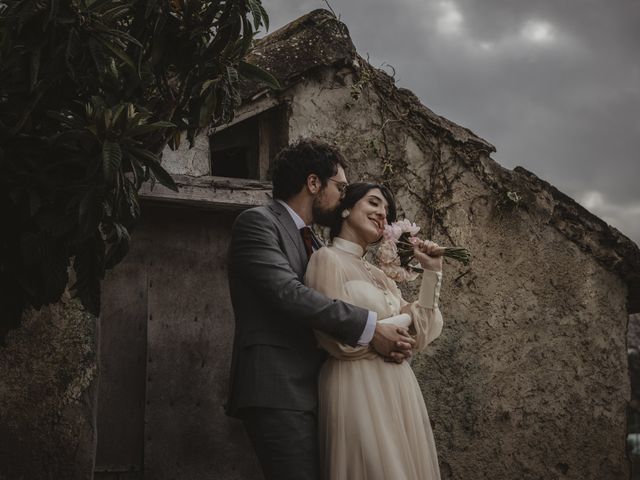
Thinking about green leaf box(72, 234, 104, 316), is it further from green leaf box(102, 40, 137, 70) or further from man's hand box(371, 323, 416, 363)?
man's hand box(371, 323, 416, 363)

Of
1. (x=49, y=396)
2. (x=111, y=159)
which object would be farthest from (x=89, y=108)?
(x=49, y=396)

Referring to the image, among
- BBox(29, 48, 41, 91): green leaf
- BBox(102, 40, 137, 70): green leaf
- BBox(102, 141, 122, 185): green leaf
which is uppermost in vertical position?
BBox(102, 40, 137, 70): green leaf

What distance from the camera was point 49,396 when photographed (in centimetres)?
441

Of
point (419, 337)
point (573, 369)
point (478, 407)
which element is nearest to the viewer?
point (419, 337)

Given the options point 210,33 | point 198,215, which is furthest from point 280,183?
point 198,215

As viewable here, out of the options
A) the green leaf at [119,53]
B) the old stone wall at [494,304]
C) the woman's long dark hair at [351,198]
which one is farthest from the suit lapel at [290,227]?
the old stone wall at [494,304]

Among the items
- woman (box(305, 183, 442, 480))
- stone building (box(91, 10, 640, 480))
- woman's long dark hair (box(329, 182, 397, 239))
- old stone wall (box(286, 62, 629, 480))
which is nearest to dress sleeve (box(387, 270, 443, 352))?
woman (box(305, 183, 442, 480))

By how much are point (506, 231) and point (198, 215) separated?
225 centimetres

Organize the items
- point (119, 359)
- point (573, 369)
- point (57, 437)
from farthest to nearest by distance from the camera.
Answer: point (573, 369)
point (119, 359)
point (57, 437)

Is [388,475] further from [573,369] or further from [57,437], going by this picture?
[573,369]

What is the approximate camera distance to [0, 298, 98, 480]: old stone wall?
170 inches

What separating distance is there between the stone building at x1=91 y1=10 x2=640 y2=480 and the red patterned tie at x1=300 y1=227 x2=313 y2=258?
1654 mm

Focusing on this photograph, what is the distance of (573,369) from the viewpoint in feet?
19.4

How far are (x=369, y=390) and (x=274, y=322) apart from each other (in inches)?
17.7
